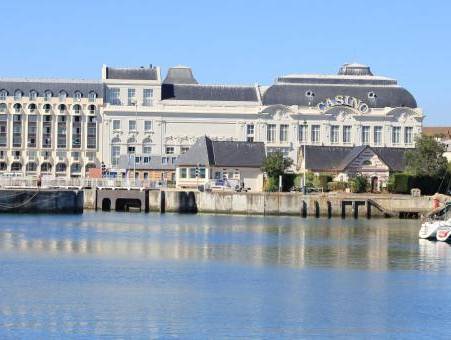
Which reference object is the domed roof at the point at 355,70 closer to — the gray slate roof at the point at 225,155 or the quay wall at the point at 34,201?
the gray slate roof at the point at 225,155

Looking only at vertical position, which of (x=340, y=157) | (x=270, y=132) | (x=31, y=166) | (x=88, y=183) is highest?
(x=270, y=132)

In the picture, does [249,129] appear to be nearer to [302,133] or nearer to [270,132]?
[270,132]

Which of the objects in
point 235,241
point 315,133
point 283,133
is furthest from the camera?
point 315,133

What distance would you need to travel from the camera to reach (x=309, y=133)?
180 meters

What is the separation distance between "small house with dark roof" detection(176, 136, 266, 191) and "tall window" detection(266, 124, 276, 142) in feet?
97.5

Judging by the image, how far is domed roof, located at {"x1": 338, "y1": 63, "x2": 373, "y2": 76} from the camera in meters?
188

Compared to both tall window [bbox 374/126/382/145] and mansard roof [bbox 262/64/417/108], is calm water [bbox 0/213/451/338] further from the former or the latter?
tall window [bbox 374/126/382/145]

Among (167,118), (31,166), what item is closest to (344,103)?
(167,118)

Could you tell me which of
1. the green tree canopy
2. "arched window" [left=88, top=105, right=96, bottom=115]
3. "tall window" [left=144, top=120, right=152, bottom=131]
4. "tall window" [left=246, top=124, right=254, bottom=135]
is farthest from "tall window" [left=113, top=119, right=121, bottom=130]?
the green tree canopy

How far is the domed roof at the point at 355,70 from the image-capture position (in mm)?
187625

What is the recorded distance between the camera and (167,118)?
17962cm

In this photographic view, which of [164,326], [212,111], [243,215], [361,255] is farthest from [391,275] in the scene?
[212,111]

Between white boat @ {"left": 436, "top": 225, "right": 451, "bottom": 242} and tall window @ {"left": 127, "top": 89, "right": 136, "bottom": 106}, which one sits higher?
tall window @ {"left": 127, "top": 89, "right": 136, "bottom": 106}

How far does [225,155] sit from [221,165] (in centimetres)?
247
